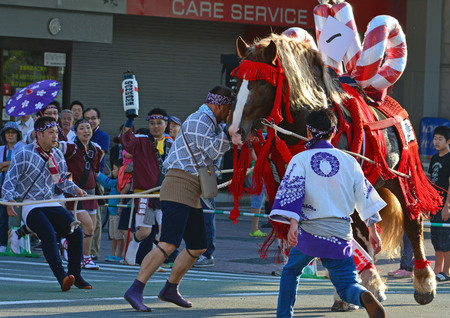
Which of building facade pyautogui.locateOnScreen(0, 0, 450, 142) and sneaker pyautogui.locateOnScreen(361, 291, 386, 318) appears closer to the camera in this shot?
sneaker pyautogui.locateOnScreen(361, 291, 386, 318)

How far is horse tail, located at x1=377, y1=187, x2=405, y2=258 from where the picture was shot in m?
8.38

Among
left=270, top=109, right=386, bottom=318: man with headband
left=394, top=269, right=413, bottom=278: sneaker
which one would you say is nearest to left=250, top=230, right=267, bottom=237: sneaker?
left=394, top=269, right=413, bottom=278: sneaker

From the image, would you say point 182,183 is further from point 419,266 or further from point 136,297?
point 419,266

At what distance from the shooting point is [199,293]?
9.04 meters

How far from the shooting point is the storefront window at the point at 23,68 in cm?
2058

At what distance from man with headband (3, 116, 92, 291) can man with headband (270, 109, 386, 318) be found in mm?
3199

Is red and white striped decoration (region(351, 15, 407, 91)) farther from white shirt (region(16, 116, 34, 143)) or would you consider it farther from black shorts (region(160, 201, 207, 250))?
white shirt (region(16, 116, 34, 143))

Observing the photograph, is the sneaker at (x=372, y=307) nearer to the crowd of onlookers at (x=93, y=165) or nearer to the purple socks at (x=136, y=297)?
the purple socks at (x=136, y=297)

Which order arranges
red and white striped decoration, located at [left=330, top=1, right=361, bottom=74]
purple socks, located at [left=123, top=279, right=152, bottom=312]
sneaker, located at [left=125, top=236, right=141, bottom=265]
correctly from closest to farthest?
purple socks, located at [left=123, top=279, right=152, bottom=312], red and white striped decoration, located at [left=330, top=1, right=361, bottom=74], sneaker, located at [left=125, top=236, right=141, bottom=265]

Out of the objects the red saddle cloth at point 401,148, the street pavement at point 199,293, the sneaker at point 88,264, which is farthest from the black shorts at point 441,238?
the sneaker at point 88,264

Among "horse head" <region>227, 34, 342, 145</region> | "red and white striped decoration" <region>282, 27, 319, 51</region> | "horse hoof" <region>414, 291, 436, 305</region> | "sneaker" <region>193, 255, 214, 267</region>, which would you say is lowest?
"sneaker" <region>193, 255, 214, 267</region>

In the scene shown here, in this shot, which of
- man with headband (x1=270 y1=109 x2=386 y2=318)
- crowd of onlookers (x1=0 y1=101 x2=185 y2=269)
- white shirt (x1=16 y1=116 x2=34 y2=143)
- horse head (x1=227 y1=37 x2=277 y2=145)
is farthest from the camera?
white shirt (x1=16 y1=116 x2=34 y2=143)

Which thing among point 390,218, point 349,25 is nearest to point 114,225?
point 390,218

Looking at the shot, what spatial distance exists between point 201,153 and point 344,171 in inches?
68.9
